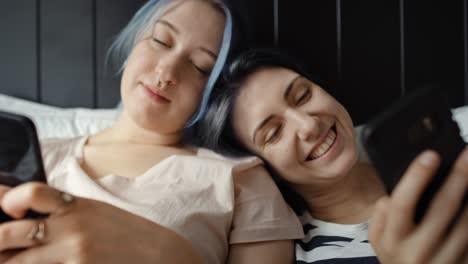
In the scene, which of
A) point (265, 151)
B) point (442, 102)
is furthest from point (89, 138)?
point (442, 102)

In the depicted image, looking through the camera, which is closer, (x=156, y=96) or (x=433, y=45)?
(x=156, y=96)

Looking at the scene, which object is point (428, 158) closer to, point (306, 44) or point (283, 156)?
point (283, 156)

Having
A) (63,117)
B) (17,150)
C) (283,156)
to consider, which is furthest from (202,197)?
(63,117)

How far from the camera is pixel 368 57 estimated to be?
1419 mm

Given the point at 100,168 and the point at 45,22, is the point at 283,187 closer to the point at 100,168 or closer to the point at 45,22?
the point at 100,168

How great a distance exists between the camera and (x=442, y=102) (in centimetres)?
55

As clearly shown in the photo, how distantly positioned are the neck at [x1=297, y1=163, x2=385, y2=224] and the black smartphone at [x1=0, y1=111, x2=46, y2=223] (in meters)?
0.63

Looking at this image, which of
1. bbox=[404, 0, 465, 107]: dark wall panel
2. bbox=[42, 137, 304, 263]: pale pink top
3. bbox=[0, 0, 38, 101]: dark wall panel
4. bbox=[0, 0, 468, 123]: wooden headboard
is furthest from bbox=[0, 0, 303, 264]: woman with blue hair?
bbox=[404, 0, 465, 107]: dark wall panel

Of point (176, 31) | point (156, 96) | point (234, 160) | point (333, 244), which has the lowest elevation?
point (333, 244)

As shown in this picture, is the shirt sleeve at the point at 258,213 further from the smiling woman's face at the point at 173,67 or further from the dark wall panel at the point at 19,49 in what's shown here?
the dark wall panel at the point at 19,49

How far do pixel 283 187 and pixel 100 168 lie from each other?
1.43 feet

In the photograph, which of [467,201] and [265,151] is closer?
[467,201]

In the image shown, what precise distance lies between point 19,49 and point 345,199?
1021 mm

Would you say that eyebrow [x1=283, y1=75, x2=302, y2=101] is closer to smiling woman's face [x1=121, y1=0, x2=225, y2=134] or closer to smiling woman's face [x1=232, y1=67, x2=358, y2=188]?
smiling woman's face [x1=232, y1=67, x2=358, y2=188]
